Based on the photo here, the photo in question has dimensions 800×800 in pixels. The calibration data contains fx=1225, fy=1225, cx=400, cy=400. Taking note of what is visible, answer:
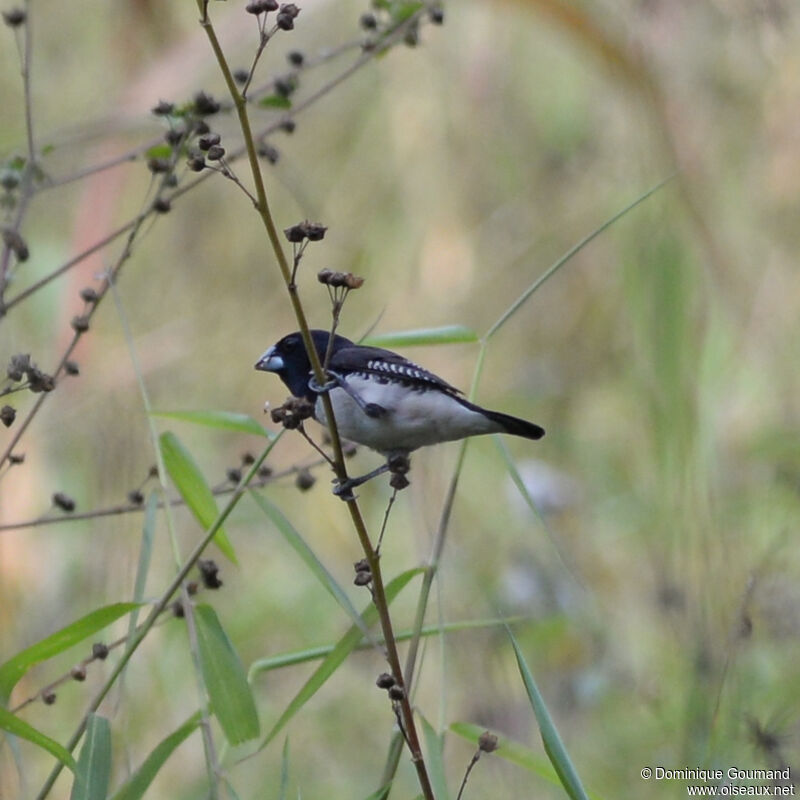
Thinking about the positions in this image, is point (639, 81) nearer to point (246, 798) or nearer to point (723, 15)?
point (723, 15)

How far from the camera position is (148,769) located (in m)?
2.10

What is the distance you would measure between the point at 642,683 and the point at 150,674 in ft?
5.84

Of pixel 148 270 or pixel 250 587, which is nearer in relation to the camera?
pixel 250 587

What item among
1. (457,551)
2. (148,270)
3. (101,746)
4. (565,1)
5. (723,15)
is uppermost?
(723,15)

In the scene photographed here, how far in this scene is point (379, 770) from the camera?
4.68 meters

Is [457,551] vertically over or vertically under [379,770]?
over

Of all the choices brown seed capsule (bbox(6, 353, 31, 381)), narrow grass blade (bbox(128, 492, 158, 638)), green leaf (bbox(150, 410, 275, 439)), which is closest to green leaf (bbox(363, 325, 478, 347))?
green leaf (bbox(150, 410, 275, 439))

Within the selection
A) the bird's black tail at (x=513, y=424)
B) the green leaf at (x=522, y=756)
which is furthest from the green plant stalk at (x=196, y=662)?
the bird's black tail at (x=513, y=424)

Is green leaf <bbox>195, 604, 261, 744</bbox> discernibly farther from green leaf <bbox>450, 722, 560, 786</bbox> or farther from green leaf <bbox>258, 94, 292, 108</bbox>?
green leaf <bbox>258, 94, 292, 108</bbox>

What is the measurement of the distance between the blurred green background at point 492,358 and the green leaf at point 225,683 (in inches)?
19.2

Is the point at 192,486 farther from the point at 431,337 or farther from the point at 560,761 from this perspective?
the point at 560,761

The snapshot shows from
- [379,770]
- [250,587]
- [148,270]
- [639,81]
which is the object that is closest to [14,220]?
[639,81]

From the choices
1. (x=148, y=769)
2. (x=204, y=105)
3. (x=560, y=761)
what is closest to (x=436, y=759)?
(x=560, y=761)

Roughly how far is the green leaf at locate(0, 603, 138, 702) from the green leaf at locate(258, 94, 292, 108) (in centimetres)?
112
